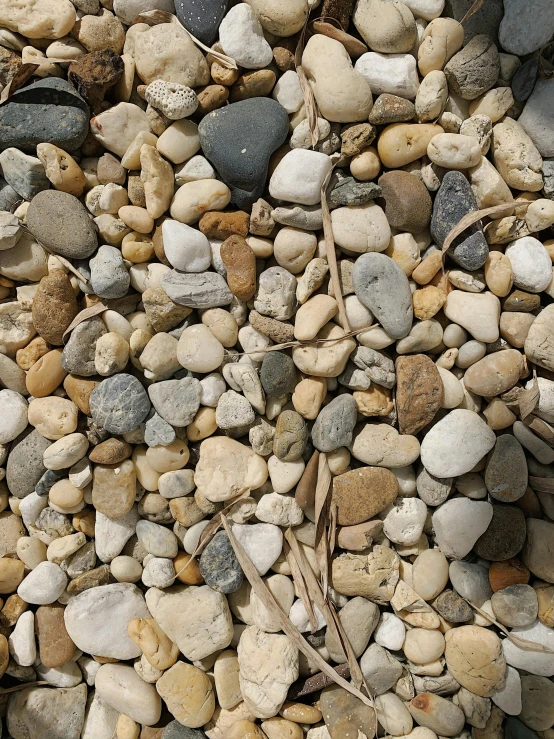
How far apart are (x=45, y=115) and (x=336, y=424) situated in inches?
53.0

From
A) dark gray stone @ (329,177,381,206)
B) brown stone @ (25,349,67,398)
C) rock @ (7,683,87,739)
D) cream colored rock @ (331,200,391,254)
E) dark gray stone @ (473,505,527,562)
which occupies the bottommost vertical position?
rock @ (7,683,87,739)

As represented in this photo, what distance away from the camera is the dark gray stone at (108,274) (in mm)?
1630

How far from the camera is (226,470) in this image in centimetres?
167

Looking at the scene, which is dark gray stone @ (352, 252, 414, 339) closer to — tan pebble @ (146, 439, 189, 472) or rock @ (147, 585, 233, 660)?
tan pebble @ (146, 439, 189, 472)

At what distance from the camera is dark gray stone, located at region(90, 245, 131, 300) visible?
5.35 ft

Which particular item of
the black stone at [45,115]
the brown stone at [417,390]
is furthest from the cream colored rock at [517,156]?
the black stone at [45,115]

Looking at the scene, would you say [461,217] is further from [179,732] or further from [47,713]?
[47,713]

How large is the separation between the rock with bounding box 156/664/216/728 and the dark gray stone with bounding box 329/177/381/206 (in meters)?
1.58

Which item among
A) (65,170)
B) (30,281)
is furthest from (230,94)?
(30,281)

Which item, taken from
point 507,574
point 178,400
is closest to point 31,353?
point 178,400

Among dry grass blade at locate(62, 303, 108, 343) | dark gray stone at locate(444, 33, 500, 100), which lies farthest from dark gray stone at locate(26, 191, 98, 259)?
dark gray stone at locate(444, 33, 500, 100)

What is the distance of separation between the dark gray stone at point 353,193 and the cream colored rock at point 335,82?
21 centimetres

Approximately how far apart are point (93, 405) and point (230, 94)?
1.11m

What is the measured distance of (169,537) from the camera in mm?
1722
